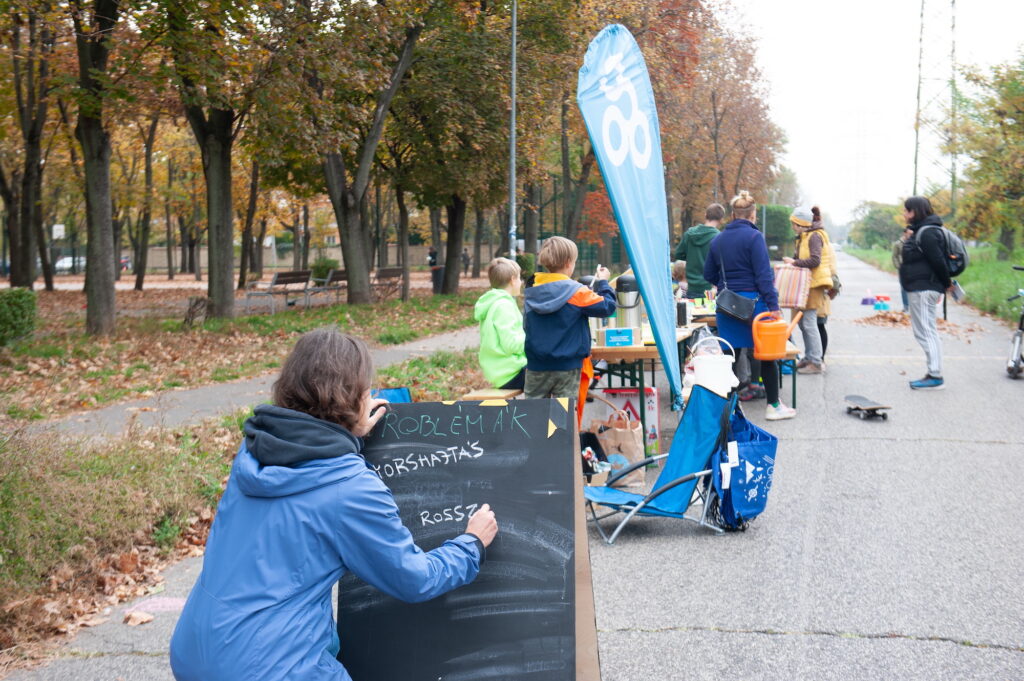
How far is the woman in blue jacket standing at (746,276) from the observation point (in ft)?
29.4

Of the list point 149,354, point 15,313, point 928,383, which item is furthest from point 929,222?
point 15,313

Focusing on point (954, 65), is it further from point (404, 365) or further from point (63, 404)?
point (63, 404)

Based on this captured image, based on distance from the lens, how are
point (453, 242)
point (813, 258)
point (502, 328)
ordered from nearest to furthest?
point (502, 328)
point (813, 258)
point (453, 242)

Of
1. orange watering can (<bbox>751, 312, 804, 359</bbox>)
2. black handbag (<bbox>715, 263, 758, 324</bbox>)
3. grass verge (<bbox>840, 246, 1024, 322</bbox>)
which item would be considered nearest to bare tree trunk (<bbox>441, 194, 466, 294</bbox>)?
grass verge (<bbox>840, 246, 1024, 322</bbox>)

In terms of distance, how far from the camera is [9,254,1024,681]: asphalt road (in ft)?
12.9

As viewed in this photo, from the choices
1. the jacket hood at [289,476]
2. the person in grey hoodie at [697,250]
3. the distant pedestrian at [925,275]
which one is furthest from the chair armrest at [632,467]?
the distant pedestrian at [925,275]

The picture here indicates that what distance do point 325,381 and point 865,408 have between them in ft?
24.9

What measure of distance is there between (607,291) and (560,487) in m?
3.51

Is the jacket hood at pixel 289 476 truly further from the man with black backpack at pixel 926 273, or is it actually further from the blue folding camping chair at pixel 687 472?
the man with black backpack at pixel 926 273

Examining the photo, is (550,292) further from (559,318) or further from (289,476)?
(289,476)

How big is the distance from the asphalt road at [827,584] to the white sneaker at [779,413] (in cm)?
88

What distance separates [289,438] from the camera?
7.99ft

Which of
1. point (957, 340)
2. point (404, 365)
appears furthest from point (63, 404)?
point (957, 340)

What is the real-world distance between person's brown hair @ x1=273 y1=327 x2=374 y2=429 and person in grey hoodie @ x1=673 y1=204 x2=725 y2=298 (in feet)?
28.9
